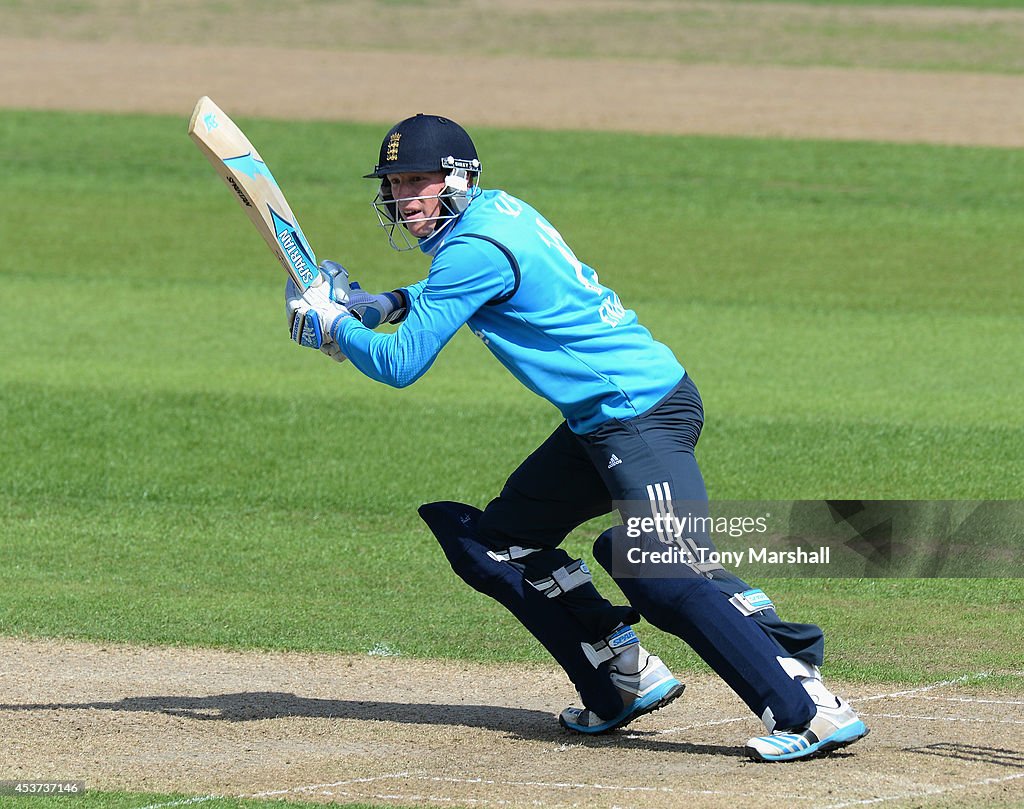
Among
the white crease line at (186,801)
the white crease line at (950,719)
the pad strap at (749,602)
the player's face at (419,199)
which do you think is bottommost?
the white crease line at (186,801)

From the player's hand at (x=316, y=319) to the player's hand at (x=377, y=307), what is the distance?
0.20ft

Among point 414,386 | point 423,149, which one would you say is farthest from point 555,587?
point 414,386

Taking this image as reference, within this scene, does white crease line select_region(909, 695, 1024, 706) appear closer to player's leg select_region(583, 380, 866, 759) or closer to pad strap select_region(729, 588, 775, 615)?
player's leg select_region(583, 380, 866, 759)

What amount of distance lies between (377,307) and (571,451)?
0.87 m

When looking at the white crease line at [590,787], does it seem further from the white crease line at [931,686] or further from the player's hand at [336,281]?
the player's hand at [336,281]

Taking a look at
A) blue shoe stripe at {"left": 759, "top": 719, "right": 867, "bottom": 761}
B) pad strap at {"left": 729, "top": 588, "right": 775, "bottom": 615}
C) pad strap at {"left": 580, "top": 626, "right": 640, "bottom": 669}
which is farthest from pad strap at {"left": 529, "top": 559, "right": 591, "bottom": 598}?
blue shoe stripe at {"left": 759, "top": 719, "right": 867, "bottom": 761}

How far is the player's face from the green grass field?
7.57ft

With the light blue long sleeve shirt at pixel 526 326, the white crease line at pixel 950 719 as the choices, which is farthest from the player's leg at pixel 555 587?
the white crease line at pixel 950 719

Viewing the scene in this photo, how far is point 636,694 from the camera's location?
6438mm

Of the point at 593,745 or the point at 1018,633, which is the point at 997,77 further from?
the point at 593,745

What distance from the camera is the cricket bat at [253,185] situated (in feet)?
21.1

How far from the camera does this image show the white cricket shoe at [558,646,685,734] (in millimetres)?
6438

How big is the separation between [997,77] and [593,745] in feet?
88.7

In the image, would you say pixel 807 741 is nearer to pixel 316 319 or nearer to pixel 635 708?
pixel 635 708
